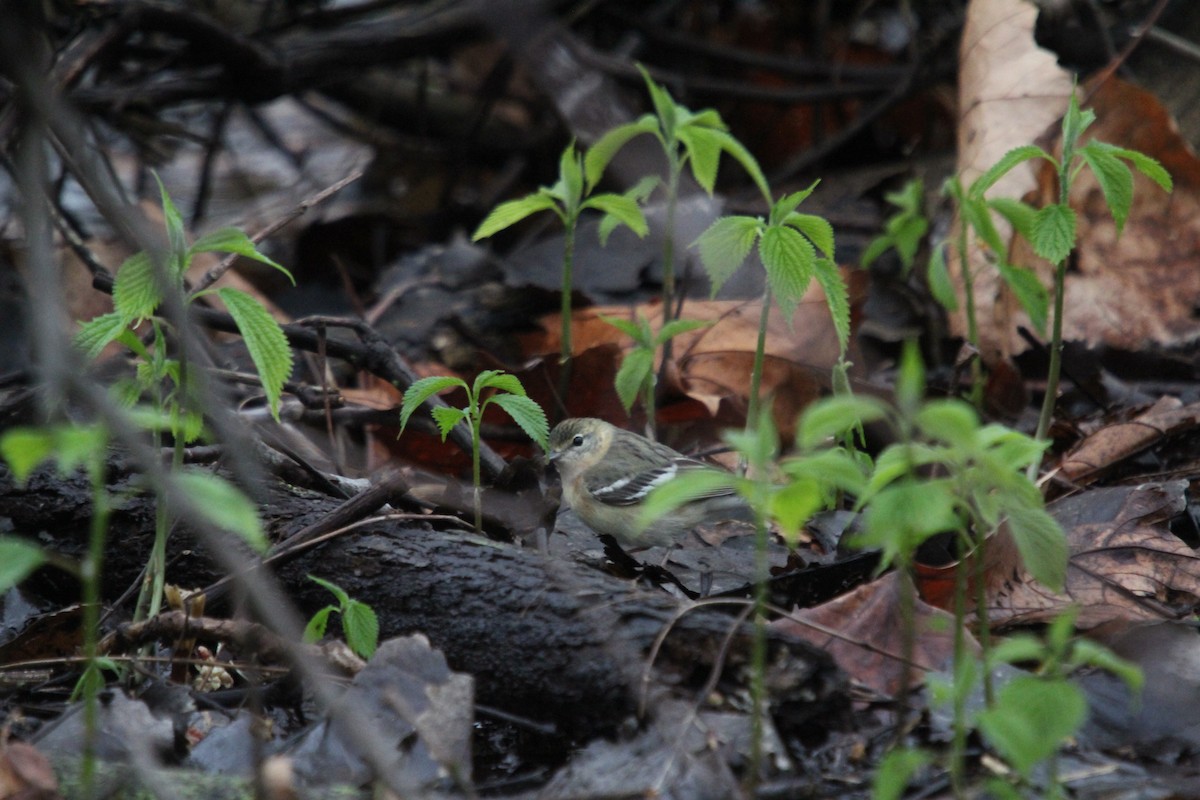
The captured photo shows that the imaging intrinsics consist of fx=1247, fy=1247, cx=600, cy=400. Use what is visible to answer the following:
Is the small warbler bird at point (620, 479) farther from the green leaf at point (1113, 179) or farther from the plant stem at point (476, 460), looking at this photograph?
the green leaf at point (1113, 179)

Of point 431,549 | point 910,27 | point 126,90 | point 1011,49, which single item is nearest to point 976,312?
point 1011,49

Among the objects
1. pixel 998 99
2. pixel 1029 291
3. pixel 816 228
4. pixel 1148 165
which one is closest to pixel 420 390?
pixel 816 228

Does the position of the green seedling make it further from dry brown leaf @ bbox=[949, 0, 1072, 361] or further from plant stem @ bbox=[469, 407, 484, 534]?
dry brown leaf @ bbox=[949, 0, 1072, 361]

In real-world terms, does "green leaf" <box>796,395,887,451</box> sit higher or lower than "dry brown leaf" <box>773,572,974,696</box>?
higher

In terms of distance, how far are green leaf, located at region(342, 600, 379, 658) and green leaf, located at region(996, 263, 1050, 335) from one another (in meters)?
2.40

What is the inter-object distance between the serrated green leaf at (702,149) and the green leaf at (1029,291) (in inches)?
38.7

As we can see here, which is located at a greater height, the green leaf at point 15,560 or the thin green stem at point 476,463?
the green leaf at point 15,560

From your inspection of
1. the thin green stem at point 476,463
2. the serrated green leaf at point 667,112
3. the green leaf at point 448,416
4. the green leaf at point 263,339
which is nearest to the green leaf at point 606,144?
the serrated green leaf at point 667,112

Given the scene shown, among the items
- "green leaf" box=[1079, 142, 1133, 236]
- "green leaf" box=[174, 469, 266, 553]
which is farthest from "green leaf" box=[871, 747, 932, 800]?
"green leaf" box=[1079, 142, 1133, 236]

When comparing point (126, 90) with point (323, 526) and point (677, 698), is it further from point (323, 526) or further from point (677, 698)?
point (677, 698)

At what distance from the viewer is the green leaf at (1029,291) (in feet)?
13.1

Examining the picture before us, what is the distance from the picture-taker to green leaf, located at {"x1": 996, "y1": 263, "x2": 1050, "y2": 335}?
400 cm

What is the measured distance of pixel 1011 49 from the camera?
216 inches

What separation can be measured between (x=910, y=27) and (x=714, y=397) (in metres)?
3.36
